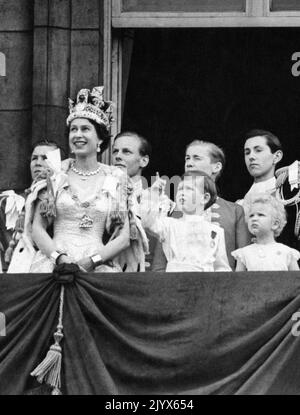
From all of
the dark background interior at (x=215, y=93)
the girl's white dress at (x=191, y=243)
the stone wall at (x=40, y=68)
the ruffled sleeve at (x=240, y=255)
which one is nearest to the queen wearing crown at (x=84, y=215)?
the girl's white dress at (x=191, y=243)

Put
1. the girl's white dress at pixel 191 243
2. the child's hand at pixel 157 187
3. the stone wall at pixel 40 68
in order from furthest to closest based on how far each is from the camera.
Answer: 1. the stone wall at pixel 40 68
2. the child's hand at pixel 157 187
3. the girl's white dress at pixel 191 243

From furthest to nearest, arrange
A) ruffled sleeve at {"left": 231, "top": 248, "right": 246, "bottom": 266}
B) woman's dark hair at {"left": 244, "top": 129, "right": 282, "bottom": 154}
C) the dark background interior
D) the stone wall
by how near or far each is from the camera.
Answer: the dark background interior < the stone wall < woman's dark hair at {"left": 244, "top": 129, "right": 282, "bottom": 154} < ruffled sleeve at {"left": 231, "top": 248, "right": 246, "bottom": 266}

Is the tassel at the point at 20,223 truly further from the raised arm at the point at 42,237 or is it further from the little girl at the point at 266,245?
the little girl at the point at 266,245

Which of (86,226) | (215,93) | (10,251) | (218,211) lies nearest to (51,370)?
(86,226)

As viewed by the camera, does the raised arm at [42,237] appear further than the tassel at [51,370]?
Yes

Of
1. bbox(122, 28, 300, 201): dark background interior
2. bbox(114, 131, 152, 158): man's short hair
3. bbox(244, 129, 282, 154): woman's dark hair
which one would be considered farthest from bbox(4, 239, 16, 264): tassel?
bbox(122, 28, 300, 201): dark background interior

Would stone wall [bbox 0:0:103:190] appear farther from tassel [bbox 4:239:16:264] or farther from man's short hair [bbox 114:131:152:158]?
tassel [bbox 4:239:16:264]

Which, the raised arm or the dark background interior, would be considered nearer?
the raised arm

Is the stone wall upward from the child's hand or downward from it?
upward

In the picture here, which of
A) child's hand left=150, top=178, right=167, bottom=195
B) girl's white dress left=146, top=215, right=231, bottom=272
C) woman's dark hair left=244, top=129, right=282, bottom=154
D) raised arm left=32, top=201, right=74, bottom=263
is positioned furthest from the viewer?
woman's dark hair left=244, top=129, right=282, bottom=154

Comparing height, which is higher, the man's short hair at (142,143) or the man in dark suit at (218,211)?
Result: the man's short hair at (142,143)

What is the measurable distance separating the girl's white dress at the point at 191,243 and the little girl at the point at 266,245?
0.53 feet

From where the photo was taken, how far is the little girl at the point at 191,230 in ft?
57.4

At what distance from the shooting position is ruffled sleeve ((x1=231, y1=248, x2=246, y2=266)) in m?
17.6
